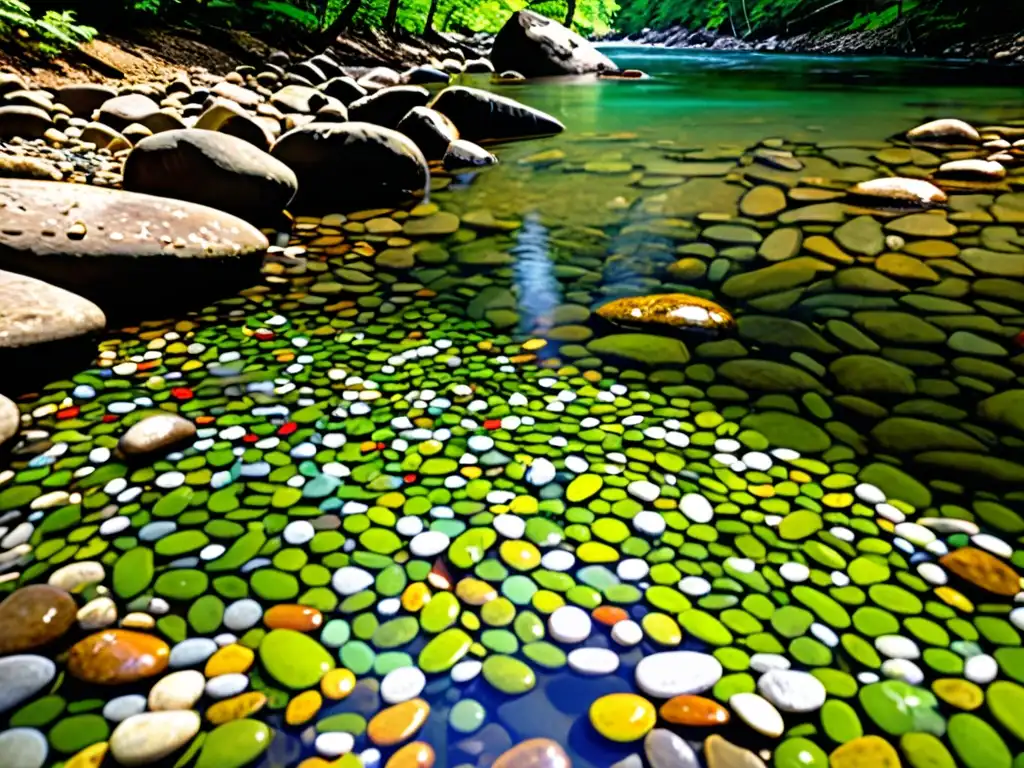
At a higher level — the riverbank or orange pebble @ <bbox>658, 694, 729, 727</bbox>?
the riverbank

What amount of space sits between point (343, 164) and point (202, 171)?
1241 mm

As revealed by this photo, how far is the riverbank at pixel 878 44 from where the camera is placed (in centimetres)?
1580

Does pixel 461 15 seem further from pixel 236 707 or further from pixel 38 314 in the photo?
pixel 236 707

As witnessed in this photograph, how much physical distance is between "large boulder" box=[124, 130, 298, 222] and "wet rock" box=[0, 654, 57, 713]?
3.71 m

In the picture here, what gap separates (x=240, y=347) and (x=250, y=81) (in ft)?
30.8

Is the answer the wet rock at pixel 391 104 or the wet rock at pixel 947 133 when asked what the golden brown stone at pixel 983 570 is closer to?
the wet rock at pixel 947 133

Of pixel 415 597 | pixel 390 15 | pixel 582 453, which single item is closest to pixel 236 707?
pixel 415 597

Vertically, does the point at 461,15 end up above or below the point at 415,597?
above

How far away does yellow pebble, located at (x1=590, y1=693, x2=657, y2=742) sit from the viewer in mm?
1579

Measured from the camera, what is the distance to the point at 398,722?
1.59 metres

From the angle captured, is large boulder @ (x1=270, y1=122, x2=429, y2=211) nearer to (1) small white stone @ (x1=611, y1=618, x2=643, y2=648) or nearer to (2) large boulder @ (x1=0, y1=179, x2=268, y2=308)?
(2) large boulder @ (x1=0, y1=179, x2=268, y2=308)

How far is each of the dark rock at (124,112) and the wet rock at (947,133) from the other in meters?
7.87

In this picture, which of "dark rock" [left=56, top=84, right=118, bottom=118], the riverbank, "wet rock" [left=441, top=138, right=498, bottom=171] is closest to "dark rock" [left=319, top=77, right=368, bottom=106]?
"dark rock" [left=56, top=84, right=118, bottom=118]

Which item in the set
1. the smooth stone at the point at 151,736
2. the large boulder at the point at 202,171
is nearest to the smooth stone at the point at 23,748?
the smooth stone at the point at 151,736
